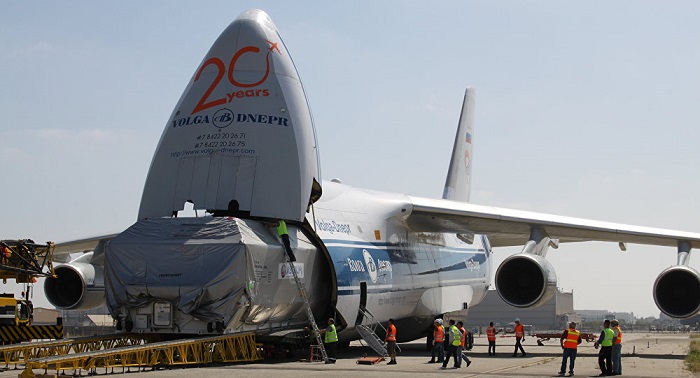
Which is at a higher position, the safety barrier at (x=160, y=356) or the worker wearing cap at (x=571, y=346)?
the worker wearing cap at (x=571, y=346)

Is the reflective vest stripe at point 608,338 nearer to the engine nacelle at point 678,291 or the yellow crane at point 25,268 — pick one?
the engine nacelle at point 678,291

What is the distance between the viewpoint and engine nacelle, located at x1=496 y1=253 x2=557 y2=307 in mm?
19469

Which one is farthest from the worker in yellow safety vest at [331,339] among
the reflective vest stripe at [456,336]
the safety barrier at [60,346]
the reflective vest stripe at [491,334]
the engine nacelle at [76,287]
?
the reflective vest stripe at [491,334]

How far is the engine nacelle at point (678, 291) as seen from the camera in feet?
63.9

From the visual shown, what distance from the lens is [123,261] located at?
1606 cm

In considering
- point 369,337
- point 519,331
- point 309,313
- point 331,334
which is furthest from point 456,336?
point 519,331

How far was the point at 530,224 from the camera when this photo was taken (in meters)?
20.9

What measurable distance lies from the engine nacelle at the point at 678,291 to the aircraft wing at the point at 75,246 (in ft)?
39.3

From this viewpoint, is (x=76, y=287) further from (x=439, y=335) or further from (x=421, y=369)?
(x=421, y=369)

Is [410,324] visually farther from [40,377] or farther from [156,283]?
[40,377]

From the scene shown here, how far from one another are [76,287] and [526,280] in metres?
9.65

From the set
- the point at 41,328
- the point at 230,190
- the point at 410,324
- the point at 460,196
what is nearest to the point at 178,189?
the point at 230,190

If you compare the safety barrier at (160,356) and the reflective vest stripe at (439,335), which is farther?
the reflective vest stripe at (439,335)

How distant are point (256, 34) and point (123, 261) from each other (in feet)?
16.2
